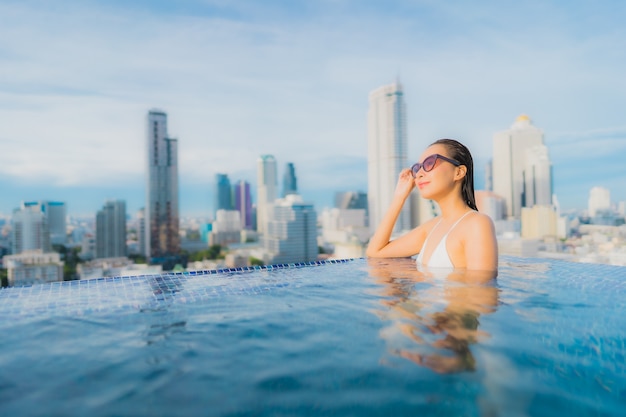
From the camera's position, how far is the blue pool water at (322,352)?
4.37ft

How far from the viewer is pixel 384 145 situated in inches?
2778

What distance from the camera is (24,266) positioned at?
1478 inches

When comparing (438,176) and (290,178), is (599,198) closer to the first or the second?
(438,176)

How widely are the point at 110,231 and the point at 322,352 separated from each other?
58.7 meters

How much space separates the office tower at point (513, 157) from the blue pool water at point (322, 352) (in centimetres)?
5169

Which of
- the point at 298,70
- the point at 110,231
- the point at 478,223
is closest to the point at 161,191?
the point at 110,231

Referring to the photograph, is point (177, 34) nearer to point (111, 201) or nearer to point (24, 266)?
point (24, 266)

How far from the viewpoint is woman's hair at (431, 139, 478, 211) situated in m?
3.46

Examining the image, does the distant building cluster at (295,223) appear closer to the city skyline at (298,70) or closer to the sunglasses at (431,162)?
the city skyline at (298,70)

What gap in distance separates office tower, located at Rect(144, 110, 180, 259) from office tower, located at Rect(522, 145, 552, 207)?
42.2m

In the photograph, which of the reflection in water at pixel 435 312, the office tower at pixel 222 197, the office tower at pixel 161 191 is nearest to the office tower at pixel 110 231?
the office tower at pixel 161 191

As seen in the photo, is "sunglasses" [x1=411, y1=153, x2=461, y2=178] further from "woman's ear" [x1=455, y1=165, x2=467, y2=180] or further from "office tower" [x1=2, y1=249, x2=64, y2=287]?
"office tower" [x1=2, y1=249, x2=64, y2=287]

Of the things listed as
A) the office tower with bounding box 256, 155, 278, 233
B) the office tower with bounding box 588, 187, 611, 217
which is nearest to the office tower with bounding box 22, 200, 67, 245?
the office tower with bounding box 256, 155, 278, 233

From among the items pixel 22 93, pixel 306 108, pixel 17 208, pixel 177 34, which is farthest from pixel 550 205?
pixel 17 208
